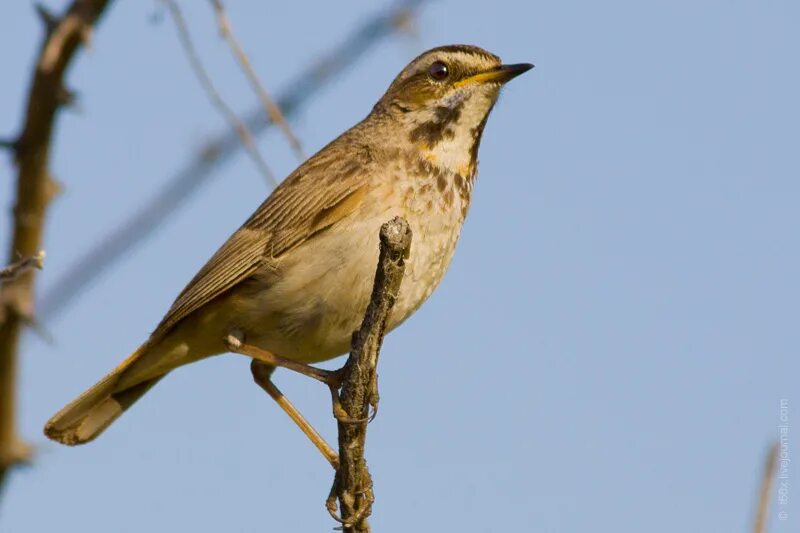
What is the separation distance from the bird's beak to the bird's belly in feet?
2.99

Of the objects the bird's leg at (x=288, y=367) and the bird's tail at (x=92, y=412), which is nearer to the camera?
Answer: the bird's leg at (x=288, y=367)

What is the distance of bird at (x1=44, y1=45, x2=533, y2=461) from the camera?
648 centimetres

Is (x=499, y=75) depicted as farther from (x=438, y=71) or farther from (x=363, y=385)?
(x=363, y=385)

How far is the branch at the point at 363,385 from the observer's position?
15.7ft

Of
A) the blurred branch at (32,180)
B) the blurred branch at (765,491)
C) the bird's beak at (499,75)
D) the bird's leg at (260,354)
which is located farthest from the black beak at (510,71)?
the blurred branch at (32,180)

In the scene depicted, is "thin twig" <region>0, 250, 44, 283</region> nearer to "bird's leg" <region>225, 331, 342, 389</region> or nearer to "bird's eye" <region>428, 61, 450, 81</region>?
A: "bird's leg" <region>225, 331, 342, 389</region>

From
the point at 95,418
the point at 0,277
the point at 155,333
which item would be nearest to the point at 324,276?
the point at 155,333

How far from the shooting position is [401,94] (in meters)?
7.50

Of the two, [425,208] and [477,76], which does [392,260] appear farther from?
[477,76]

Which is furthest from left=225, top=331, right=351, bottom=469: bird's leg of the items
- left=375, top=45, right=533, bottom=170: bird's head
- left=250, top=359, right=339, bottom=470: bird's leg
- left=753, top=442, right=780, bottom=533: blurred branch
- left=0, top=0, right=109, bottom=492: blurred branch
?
left=0, top=0, right=109, bottom=492: blurred branch

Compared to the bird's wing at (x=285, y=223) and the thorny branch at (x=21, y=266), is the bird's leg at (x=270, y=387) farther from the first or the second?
the thorny branch at (x=21, y=266)

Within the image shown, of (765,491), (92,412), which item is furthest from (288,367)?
(765,491)

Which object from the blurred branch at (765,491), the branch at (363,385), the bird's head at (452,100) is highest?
the bird's head at (452,100)

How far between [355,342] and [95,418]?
2.92 meters
